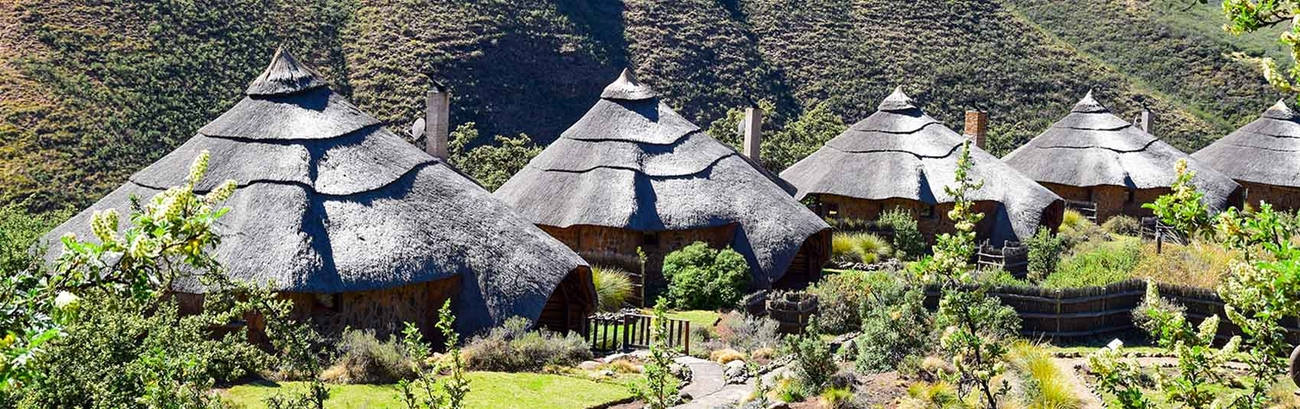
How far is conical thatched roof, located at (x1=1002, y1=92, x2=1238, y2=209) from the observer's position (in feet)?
112

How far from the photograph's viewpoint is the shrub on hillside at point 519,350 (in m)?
15.3

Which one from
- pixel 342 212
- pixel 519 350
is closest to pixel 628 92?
pixel 342 212

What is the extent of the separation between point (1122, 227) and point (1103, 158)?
2934 mm

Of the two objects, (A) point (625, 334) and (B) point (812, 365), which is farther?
(A) point (625, 334)

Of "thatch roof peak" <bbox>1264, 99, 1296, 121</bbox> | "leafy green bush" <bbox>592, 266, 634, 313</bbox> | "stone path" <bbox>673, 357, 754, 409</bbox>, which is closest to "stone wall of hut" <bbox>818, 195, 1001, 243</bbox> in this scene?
"leafy green bush" <bbox>592, 266, 634, 313</bbox>

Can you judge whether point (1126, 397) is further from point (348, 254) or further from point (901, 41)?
point (901, 41)

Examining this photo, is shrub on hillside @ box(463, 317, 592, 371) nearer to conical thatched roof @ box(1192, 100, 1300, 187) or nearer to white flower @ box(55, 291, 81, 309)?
white flower @ box(55, 291, 81, 309)

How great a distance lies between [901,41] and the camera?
5288 centimetres

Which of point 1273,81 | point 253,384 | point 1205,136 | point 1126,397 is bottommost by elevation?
point 253,384

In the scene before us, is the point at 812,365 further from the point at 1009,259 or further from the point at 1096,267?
the point at 1009,259

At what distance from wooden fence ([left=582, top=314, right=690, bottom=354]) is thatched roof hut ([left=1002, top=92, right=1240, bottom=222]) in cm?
1991

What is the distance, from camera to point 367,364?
14406 mm

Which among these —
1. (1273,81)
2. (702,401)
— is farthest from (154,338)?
(1273,81)

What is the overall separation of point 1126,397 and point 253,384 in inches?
429
